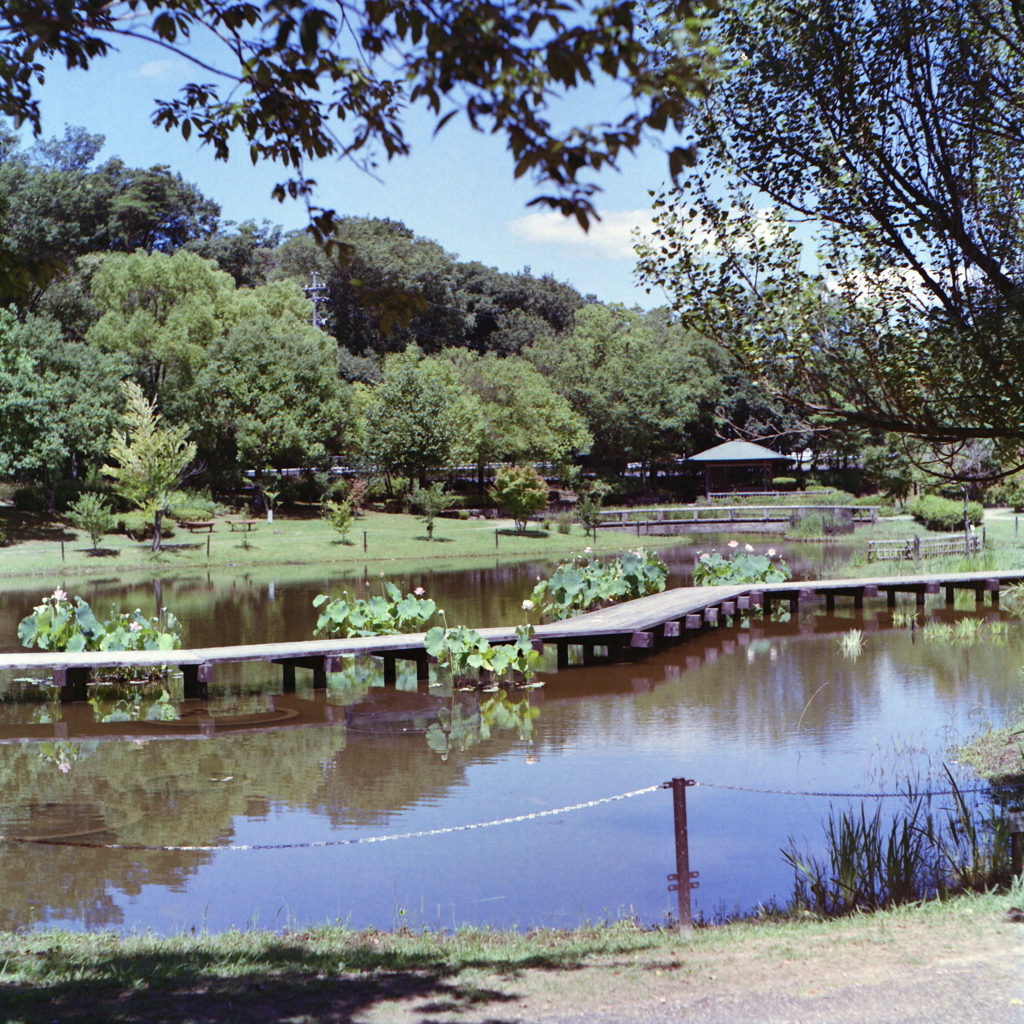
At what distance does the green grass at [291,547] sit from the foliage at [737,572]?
11963 millimetres

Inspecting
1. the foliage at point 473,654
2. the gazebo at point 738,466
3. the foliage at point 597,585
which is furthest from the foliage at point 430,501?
the foliage at point 473,654

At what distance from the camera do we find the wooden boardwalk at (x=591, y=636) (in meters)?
15.7

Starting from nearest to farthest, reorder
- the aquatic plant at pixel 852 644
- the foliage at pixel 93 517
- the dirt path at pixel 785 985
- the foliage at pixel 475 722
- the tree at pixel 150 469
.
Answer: the dirt path at pixel 785 985
the foliage at pixel 475 722
the aquatic plant at pixel 852 644
the foliage at pixel 93 517
the tree at pixel 150 469

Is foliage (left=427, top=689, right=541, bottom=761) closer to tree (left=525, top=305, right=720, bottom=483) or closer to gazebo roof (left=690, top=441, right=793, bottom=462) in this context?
gazebo roof (left=690, top=441, right=793, bottom=462)

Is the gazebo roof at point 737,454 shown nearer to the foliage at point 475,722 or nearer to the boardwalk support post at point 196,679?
the foliage at point 475,722

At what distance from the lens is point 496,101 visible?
13.9ft

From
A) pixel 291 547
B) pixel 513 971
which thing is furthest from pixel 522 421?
pixel 513 971

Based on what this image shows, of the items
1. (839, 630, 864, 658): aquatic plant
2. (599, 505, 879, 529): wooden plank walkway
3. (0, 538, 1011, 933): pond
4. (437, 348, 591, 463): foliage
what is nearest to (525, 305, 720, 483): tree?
(437, 348, 591, 463): foliage

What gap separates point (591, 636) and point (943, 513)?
28420 millimetres

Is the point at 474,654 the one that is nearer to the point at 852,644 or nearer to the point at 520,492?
the point at 852,644

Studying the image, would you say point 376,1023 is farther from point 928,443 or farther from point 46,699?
point 46,699

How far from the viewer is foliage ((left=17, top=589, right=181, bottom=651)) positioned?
16391mm

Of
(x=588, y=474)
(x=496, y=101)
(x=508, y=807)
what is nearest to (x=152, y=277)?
(x=588, y=474)

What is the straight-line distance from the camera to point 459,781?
1100 centimetres
